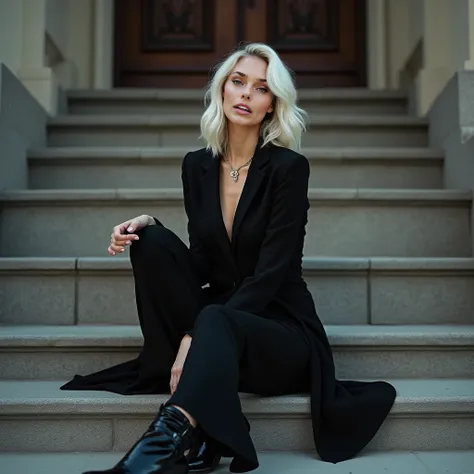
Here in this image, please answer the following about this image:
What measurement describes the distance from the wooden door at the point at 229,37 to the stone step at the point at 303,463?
3036 mm

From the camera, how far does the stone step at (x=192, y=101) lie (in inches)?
148

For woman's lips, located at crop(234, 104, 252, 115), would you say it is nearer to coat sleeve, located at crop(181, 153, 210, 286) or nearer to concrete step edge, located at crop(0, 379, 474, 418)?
coat sleeve, located at crop(181, 153, 210, 286)

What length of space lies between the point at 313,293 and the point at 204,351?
0.89 m

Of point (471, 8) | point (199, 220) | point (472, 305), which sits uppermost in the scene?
point (471, 8)

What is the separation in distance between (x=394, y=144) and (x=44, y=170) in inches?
69.4

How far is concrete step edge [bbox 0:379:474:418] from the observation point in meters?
1.81

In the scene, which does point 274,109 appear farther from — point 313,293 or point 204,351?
point 204,351

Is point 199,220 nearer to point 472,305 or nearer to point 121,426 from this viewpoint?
point 121,426

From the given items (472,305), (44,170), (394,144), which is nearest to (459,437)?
(472,305)

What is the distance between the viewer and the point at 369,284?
2389 millimetres

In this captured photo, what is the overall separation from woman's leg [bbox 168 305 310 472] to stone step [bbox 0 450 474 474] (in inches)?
6.3

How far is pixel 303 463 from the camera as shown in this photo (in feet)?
5.67

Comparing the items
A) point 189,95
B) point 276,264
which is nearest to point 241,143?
point 276,264

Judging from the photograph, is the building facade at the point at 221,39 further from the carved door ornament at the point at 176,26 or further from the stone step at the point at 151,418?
the stone step at the point at 151,418
